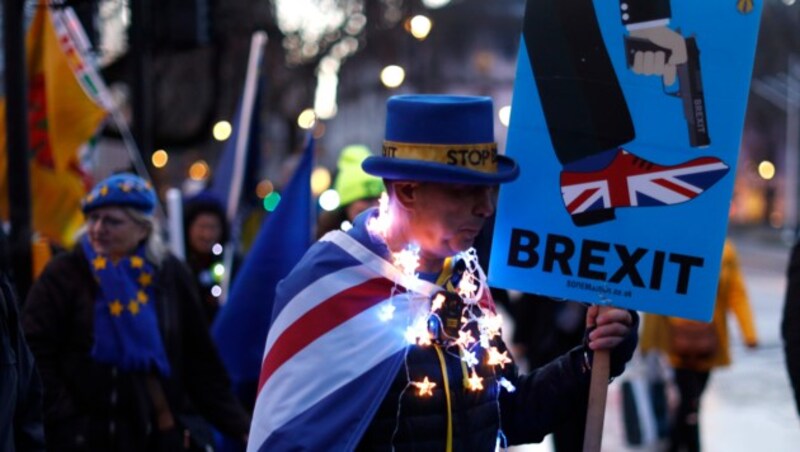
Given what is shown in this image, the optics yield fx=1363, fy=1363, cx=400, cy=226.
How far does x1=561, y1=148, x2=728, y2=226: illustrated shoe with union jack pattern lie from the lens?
345 centimetres

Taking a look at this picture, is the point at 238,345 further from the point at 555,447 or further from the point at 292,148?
the point at 292,148

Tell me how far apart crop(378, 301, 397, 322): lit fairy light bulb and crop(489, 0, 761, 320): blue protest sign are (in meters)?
0.34

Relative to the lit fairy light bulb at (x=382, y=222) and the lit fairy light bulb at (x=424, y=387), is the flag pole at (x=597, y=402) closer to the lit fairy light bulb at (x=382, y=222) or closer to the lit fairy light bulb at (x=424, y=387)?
the lit fairy light bulb at (x=424, y=387)

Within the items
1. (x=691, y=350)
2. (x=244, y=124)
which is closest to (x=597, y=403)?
(x=691, y=350)

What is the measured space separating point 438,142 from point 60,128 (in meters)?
5.27

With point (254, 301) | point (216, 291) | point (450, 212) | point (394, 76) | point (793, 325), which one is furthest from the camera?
point (394, 76)

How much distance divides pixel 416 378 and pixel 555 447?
4.54 m

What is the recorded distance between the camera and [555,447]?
777 cm

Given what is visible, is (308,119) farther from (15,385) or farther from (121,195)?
(15,385)

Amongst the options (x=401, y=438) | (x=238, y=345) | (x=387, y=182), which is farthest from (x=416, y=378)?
(x=238, y=345)

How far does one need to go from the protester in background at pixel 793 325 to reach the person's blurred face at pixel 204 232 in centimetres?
454

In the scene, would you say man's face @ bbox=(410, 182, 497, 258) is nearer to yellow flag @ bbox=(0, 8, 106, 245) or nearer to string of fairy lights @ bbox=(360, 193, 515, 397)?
string of fairy lights @ bbox=(360, 193, 515, 397)

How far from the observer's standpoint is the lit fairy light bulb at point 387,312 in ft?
11.2

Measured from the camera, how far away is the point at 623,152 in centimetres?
351
